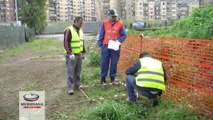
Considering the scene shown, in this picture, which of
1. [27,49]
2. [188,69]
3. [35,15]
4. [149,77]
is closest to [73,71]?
[149,77]

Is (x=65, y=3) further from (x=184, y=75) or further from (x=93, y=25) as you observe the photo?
(x=184, y=75)

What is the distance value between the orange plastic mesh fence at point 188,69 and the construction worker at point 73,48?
1713mm

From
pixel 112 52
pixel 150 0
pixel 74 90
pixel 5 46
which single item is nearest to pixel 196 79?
pixel 112 52

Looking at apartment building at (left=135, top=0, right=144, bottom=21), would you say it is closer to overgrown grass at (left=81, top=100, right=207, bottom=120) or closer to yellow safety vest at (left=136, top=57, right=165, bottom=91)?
overgrown grass at (left=81, top=100, right=207, bottom=120)

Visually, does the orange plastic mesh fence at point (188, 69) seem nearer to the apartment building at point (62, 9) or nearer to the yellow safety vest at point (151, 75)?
the yellow safety vest at point (151, 75)

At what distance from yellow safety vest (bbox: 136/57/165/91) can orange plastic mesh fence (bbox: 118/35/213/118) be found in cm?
58

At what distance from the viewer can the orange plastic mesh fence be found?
5.21m

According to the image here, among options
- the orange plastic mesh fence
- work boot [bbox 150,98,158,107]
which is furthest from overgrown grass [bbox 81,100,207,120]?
the orange plastic mesh fence

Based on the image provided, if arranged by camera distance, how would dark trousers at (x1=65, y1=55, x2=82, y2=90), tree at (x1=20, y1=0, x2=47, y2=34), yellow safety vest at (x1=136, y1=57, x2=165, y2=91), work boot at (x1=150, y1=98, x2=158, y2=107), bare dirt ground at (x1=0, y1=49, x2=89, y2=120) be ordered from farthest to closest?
tree at (x1=20, y1=0, x2=47, y2=34) → dark trousers at (x1=65, y1=55, x2=82, y2=90) → bare dirt ground at (x1=0, y1=49, x2=89, y2=120) → work boot at (x1=150, y1=98, x2=158, y2=107) → yellow safety vest at (x1=136, y1=57, x2=165, y2=91)

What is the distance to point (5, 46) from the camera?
23.0 m

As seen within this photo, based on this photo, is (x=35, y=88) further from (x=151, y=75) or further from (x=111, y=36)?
(x=151, y=75)

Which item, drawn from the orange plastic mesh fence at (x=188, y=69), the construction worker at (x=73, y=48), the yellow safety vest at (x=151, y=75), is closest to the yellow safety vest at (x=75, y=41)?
the construction worker at (x=73, y=48)

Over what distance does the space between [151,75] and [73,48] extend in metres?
2.68

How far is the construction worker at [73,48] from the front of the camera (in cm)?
732
